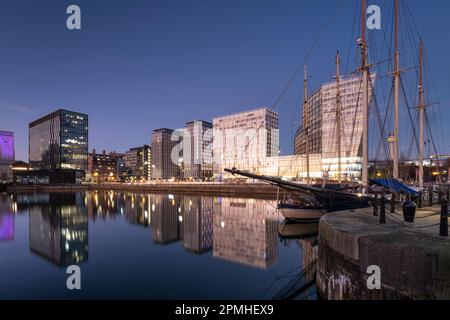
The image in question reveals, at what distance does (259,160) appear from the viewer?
13975 centimetres

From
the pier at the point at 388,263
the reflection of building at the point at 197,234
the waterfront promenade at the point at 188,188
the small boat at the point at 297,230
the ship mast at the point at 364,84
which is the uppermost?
the ship mast at the point at 364,84

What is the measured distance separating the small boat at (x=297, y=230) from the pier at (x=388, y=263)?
Result: 13.8 m

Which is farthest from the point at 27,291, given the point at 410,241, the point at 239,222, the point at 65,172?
the point at 65,172

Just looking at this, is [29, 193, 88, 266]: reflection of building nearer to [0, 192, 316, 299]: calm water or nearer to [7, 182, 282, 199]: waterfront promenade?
[0, 192, 316, 299]: calm water

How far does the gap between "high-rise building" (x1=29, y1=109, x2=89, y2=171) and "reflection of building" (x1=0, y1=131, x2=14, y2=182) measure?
1461 centimetres

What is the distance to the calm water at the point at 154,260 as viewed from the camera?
41.0 ft

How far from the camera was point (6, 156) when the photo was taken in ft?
486

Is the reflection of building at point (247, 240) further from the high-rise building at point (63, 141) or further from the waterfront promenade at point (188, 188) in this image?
the high-rise building at point (63, 141)

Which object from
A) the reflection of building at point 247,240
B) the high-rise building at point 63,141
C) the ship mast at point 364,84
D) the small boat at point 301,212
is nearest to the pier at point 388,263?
the reflection of building at point 247,240

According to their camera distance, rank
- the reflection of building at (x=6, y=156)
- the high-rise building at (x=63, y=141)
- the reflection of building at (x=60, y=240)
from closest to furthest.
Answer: the reflection of building at (x=60, y=240)
the reflection of building at (x=6, y=156)
the high-rise building at (x=63, y=141)

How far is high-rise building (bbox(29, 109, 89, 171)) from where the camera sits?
146m
